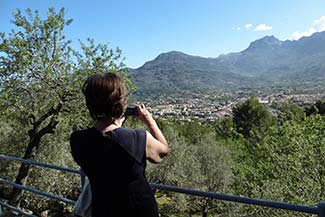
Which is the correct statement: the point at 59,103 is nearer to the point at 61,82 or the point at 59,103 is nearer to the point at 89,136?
the point at 61,82

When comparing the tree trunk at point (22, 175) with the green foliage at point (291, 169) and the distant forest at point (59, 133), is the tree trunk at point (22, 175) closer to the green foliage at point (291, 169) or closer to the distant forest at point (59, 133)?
the distant forest at point (59, 133)

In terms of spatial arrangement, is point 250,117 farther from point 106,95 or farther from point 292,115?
point 106,95

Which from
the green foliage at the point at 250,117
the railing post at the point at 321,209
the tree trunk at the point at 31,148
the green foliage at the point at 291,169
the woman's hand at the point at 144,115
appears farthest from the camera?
the green foliage at the point at 250,117

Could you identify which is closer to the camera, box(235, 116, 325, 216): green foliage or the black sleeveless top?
the black sleeveless top

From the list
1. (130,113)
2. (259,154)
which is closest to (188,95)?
(259,154)

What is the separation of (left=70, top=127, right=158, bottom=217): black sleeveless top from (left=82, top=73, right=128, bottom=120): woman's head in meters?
0.11

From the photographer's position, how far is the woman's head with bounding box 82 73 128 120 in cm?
180

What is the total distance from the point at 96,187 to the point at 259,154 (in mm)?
20813

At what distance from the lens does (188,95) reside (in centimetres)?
17512

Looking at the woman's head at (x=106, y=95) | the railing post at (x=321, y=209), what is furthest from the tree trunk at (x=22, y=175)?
the railing post at (x=321, y=209)

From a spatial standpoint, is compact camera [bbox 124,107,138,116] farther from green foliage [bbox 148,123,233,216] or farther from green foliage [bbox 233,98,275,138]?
green foliage [bbox 233,98,275,138]

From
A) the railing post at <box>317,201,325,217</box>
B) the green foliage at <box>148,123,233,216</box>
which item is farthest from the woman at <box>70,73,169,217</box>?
the green foliage at <box>148,123,233,216</box>

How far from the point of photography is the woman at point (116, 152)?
5.94 feet

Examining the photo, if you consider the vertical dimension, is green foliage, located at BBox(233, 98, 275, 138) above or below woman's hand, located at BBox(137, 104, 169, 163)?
below
